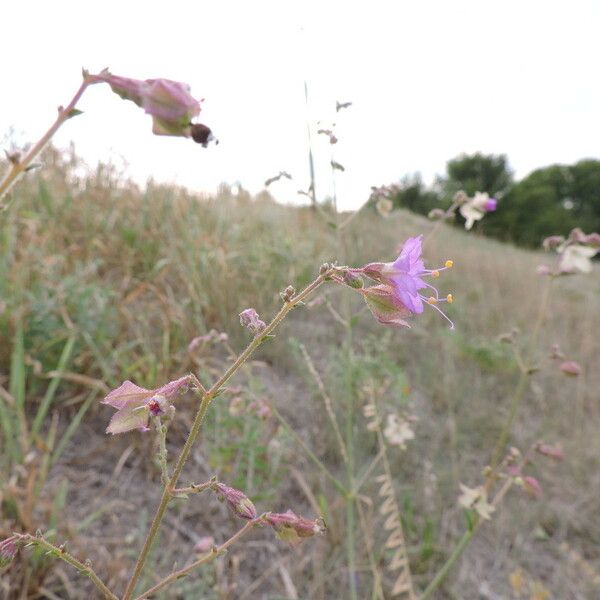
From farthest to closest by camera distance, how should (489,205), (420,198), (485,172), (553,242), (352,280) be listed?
(485,172)
(420,198)
(489,205)
(553,242)
(352,280)

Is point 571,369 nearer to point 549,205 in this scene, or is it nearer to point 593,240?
point 593,240

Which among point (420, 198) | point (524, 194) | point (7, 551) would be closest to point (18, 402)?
point (7, 551)

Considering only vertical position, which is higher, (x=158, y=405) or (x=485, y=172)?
(x=485, y=172)

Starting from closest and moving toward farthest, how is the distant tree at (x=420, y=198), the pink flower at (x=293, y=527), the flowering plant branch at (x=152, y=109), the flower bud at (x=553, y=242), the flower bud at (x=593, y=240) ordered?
1. the flowering plant branch at (x=152, y=109)
2. the pink flower at (x=293, y=527)
3. the flower bud at (x=593, y=240)
4. the flower bud at (x=553, y=242)
5. the distant tree at (x=420, y=198)

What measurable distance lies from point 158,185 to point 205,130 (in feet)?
14.5

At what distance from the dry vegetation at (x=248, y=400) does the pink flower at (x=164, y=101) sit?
4.45 ft

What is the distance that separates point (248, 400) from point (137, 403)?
1.35 meters

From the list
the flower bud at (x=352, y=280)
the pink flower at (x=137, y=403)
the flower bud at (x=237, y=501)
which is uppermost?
the flower bud at (x=352, y=280)

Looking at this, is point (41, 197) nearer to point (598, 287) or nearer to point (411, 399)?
point (411, 399)

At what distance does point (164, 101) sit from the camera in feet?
1.94

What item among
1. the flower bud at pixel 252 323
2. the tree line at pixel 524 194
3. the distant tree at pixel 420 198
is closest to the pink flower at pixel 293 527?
the flower bud at pixel 252 323

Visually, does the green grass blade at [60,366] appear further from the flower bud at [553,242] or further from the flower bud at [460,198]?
the flower bud at [553,242]

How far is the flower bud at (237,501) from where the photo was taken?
31.4 inches

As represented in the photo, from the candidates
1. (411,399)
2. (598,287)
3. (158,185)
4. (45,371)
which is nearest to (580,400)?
(411,399)
